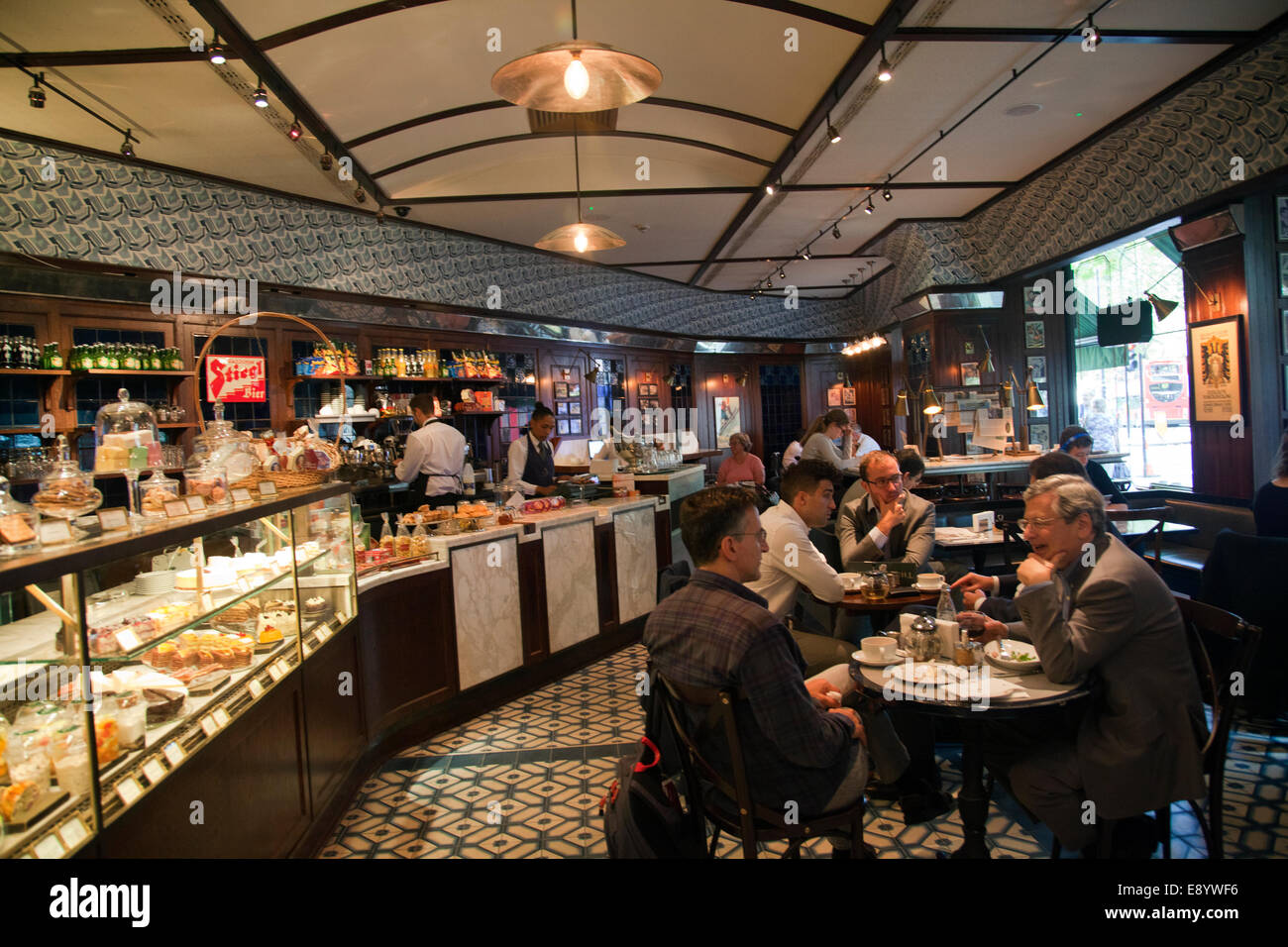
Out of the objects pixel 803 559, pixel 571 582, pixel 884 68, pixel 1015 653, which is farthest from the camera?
pixel 571 582

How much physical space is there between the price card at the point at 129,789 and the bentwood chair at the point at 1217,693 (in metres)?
2.97

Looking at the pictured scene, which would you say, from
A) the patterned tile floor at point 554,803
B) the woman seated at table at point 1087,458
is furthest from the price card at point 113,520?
the woman seated at table at point 1087,458

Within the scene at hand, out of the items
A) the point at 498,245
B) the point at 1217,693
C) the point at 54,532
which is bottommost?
the point at 1217,693

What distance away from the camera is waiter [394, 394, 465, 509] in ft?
22.4

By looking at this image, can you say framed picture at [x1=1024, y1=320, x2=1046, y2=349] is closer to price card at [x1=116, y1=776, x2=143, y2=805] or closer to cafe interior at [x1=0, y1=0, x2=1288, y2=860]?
cafe interior at [x1=0, y1=0, x2=1288, y2=860]

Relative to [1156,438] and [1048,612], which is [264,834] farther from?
[1156,438]

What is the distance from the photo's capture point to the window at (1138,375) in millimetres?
8594

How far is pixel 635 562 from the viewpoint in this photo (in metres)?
6.76

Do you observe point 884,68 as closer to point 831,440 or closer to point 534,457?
point 534,457

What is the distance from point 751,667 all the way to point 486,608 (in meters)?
3.22

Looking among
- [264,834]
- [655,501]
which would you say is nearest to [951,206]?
[655,501]

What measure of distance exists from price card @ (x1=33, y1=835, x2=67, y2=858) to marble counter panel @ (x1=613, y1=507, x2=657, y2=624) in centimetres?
484

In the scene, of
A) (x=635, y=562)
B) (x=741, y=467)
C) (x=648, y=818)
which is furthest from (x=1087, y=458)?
(x=648, y=818)
